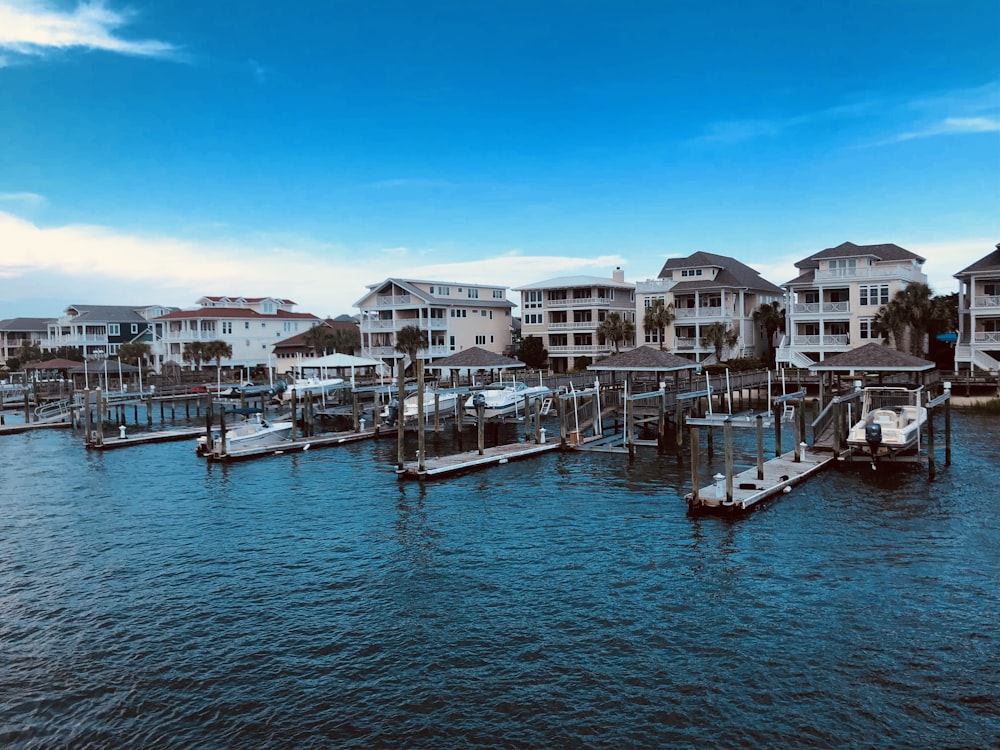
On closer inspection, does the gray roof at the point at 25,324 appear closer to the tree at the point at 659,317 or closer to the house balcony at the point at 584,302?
the house balcony at the point at 584,302

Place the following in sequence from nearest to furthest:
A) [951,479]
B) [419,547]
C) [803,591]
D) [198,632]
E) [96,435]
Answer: [198,632], [803,591], [419,547], [951,479], [96,435]

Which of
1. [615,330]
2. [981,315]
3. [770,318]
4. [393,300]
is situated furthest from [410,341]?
[981,315]

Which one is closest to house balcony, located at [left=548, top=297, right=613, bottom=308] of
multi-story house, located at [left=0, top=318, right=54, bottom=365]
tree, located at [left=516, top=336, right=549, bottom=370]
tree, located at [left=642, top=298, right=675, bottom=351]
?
tree, located at [left=516, top=336, right=549, bottom=370]

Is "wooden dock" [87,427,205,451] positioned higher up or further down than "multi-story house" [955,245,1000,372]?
further down

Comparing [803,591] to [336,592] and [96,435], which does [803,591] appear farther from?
[96,435]

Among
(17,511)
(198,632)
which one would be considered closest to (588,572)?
(198,632)

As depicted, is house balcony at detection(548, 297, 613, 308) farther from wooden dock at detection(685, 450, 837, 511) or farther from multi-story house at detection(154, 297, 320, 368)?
wooden dock at detection(685, 450, 837, 511)
